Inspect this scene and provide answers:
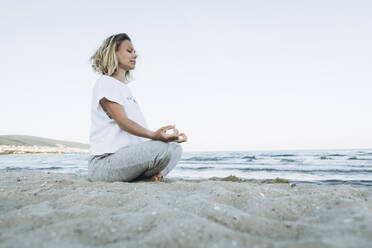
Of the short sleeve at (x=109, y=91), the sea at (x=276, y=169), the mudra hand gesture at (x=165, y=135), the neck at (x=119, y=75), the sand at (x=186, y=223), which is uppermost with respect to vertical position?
the neck at (x=119, y=75)

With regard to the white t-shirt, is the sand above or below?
below

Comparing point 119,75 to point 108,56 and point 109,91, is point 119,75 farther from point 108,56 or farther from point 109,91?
point 109,91

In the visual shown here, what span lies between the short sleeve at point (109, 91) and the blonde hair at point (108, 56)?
1.22 feet

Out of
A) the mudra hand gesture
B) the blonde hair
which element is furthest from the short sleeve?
the mudra hand gesture

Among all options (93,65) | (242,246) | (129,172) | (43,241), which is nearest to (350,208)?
(242,246)

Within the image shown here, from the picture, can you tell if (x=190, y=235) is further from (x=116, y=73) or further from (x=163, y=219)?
(x=116, y=73)

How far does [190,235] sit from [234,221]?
0.33 m

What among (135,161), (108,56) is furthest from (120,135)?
(108,56)

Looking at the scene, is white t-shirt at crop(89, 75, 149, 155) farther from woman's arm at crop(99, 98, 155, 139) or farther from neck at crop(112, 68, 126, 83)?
neck at crop(112, 68, 126, 83)

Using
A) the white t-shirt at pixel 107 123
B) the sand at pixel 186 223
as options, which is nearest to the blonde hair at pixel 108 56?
the white t-shirt at pixel 107 123

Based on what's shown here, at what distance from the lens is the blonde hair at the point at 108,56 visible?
3199 millimetres

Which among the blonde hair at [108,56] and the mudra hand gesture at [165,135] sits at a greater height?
the blonde hair at [108,56]

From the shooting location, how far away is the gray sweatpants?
2.76 meters

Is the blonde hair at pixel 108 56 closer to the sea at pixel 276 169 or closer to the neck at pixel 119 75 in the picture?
the neck at pixel 119 75
